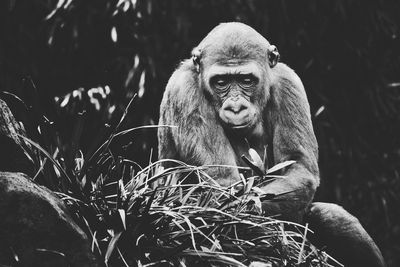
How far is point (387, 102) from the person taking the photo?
812 centimetres

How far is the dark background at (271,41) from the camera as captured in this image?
7348 mm

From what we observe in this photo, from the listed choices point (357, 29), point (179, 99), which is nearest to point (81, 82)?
point (357, 29)

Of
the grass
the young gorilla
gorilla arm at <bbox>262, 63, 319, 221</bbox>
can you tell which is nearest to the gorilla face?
the young gorilla

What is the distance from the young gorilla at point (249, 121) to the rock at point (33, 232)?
143 cm

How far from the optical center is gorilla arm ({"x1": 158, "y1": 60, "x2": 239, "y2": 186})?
457cm

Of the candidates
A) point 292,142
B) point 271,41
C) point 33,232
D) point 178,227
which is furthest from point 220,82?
point 271,41

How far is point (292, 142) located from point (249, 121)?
0.31m

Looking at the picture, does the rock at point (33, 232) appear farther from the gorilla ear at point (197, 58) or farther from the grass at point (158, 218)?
the gorilla ear at point (197, 58)

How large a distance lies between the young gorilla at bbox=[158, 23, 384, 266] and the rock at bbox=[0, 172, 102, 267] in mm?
1430

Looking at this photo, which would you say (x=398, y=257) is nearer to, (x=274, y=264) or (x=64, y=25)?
(x=64, y=25)

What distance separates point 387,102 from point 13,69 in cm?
321

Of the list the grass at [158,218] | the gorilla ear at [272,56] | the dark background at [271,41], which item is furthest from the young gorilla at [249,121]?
the dark background at [271,41]

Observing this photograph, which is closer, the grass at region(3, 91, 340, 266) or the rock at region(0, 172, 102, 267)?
the rock at region(0, 172, 102, 267)

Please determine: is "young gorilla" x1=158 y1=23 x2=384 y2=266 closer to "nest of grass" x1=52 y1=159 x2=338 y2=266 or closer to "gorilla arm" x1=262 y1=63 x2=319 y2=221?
"gorilla arm" x1=262 y1=63 x2=319 y2=221
